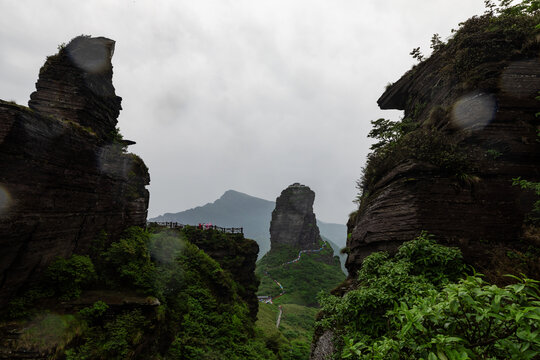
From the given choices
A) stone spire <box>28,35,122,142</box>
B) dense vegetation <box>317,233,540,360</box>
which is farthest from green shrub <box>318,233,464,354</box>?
stone spire <box>28,35,122,142</box>

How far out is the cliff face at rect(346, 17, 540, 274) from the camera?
26.9 ft

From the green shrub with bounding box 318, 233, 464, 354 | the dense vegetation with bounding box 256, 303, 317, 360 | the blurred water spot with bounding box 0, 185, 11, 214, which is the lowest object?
the dense vegetation with bounding box 256, 303, 317, 360

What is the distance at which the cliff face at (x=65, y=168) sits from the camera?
327 inches

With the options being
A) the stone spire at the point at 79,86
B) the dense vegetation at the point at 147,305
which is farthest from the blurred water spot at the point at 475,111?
the stone spire at the point at 79,86

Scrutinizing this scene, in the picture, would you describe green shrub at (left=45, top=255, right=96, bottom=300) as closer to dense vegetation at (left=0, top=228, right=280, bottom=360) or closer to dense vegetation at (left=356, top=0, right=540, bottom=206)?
dense vegetation at (left=0, top=228, right=280, bottom=360)

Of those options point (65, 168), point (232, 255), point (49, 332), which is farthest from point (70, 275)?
point (232, 255)

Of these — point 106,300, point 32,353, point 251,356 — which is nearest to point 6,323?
point 32,353

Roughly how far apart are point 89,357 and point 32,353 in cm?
165

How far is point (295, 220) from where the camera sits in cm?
7756

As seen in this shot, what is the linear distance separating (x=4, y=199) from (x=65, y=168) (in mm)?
2550

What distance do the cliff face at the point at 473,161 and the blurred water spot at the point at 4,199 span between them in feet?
46.5

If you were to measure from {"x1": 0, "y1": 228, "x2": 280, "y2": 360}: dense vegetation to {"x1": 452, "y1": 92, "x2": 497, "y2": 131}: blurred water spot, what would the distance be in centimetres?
1607

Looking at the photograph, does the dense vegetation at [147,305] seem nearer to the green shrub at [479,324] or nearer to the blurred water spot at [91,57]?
the blurred water spot at [91,57]

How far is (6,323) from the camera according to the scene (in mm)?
7895
